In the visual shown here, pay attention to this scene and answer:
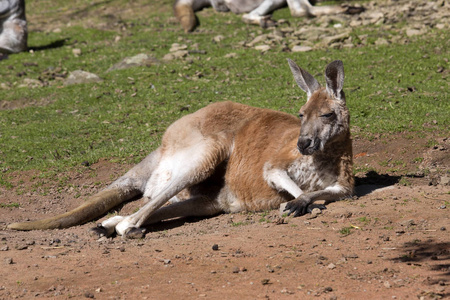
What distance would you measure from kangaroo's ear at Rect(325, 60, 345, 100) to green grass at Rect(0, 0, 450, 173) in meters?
2.22

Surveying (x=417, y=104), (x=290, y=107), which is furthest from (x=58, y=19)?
(x=417, y=104)

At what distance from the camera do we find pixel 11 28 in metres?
13.5

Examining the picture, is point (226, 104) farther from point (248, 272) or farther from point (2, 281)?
point (2, 281)

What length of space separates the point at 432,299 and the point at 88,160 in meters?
4.97

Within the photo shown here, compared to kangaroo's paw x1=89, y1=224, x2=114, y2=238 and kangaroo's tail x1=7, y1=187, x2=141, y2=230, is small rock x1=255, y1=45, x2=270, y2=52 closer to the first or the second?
kangaroo's tail x1=7, y1=187, x2=141, y2=230

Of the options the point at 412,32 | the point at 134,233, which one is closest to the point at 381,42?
the point at 412,32

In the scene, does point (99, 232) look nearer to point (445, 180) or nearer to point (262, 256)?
point (262, 256)

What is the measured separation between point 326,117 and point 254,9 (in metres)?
10.3

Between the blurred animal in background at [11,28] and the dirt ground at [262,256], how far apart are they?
8212 millimetres

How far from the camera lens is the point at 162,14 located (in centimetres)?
1596

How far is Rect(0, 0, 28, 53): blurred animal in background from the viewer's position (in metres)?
13.5

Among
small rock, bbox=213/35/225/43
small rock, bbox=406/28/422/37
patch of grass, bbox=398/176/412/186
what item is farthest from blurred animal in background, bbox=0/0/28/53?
patch of grass, bbox=398/176/412/186

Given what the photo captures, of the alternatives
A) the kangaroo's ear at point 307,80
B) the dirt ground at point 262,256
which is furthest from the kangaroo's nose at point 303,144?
the kangaroo's ear at point 307,80

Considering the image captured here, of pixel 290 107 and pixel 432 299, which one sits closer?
pixel 432 299
